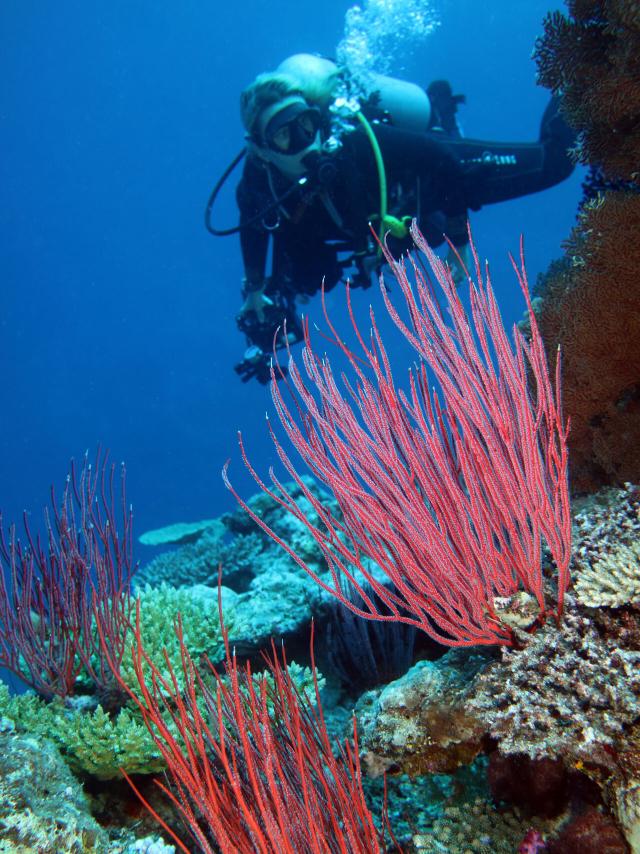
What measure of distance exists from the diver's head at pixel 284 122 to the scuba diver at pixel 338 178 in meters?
0.01

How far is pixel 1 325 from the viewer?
242 ft

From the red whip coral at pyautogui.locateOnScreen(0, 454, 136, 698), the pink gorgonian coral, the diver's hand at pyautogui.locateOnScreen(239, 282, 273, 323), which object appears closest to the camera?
the pink gorgonian coral

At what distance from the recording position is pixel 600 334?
294 cm

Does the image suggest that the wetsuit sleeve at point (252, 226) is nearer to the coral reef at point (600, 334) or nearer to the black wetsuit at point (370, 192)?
the black wetsuit at point (370, 192)

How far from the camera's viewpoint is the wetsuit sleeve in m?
7.50

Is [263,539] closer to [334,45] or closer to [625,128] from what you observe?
[625,128]

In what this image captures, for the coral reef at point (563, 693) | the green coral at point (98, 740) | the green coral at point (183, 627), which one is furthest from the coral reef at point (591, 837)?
the green coral at point (183, 627)

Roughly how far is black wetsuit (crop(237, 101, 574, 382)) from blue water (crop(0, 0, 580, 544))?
5121 cm

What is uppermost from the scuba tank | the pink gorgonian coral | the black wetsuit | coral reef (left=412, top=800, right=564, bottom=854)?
the scuba tank

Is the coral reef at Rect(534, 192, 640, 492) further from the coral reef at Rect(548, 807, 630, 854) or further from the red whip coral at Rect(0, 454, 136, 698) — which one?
the red whip coral at Rect(0, 454, 136, 698)

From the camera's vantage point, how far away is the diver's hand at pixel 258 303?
711 cm

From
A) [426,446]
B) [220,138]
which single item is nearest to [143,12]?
[220,138]

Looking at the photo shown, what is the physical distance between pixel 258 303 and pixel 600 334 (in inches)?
200

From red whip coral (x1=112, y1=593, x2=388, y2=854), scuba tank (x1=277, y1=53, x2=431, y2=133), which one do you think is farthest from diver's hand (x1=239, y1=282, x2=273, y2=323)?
red whip coral (x1=112, y1=593, x2=388, y2=854)
